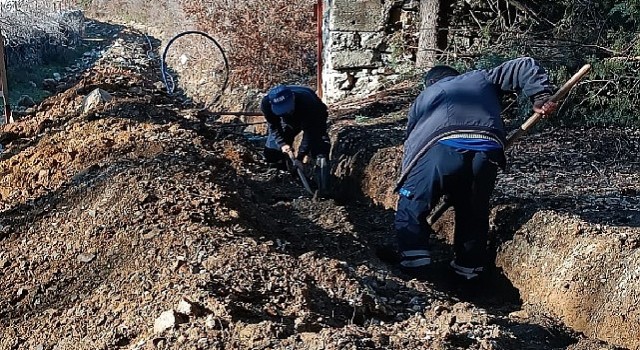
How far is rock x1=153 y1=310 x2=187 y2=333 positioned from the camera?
3289 millimetres

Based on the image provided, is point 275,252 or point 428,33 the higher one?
point 428,33

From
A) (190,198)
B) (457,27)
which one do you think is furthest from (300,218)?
(457,27)

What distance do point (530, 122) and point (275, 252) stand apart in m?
2.03

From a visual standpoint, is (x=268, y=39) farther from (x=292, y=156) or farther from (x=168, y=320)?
(x=168, y=320)

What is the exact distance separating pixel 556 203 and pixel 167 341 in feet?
11.5

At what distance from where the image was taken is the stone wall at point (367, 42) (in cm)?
1072

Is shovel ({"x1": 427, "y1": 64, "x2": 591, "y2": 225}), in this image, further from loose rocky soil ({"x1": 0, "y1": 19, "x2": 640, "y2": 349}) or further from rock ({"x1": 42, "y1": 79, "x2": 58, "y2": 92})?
rock ({"x1": 42, "y1": 79, "x2": 58, "y2": 92})

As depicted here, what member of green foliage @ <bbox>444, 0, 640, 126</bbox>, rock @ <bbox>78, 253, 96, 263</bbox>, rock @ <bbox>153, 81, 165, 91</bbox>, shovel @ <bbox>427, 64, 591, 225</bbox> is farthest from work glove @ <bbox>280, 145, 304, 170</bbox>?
rock @ <bbox>153, 81, 165, 91</bbox>

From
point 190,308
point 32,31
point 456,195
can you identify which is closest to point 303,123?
point 456,195

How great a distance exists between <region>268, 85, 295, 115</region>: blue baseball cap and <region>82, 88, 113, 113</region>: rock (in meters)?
2.60

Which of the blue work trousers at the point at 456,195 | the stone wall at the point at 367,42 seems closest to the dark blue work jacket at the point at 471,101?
the blue work trousers at the point at 456,195

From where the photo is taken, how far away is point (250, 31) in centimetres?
1425

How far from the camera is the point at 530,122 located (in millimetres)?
5172

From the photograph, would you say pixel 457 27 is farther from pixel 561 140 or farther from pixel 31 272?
pixel 31 272
